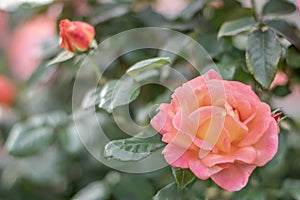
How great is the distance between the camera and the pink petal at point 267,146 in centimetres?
57

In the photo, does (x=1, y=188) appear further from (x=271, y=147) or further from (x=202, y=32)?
(x=271, y=147)

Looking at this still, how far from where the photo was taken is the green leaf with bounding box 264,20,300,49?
720 millimetres

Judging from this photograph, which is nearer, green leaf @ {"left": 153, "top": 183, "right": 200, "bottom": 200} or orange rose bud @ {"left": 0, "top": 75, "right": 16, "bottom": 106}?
green leaf @ {"left": 153, "top": 183, "right": 200, "bottom": 200}

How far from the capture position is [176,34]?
34.0 inches

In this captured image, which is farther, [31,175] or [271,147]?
[31,175]

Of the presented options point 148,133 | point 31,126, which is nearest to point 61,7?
point 31,126

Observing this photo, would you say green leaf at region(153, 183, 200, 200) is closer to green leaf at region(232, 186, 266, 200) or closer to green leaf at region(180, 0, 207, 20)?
green leaf at region(232, 186, 266, 200)

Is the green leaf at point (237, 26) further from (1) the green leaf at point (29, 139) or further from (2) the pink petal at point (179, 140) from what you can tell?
(1) the green leaf at point (29, 139)

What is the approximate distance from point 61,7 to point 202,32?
30cm

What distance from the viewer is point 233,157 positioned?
0.56 meters

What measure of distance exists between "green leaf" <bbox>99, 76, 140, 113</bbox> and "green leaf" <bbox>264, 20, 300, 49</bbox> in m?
0.18

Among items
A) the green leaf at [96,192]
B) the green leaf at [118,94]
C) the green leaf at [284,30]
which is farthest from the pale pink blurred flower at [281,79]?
the green leaf at [96,192]

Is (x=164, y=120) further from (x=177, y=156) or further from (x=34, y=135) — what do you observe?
(x=34, y=135)

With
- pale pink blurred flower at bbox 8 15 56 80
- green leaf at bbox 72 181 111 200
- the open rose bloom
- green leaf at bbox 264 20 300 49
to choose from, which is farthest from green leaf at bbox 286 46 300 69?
pale pink blurred flower at bbox 8 15 56 80
